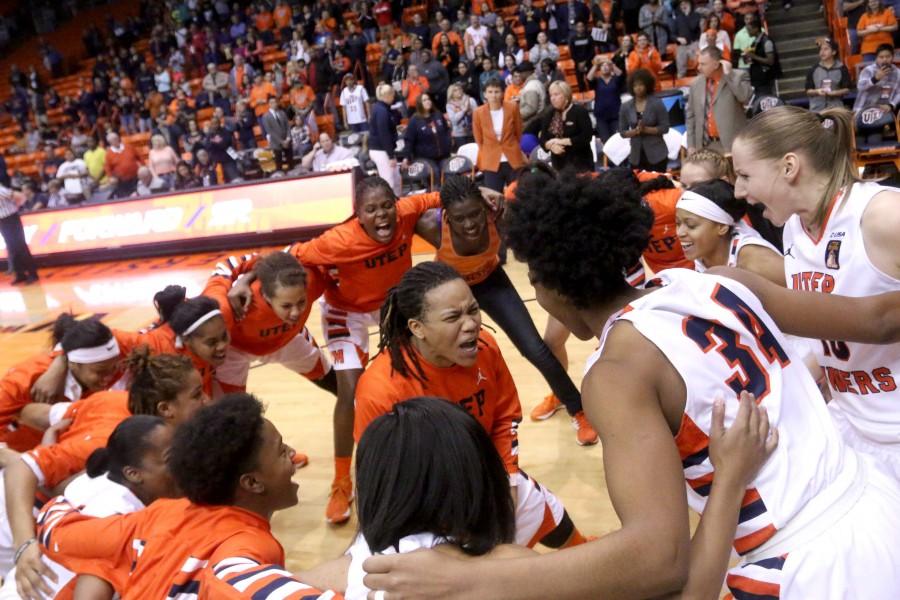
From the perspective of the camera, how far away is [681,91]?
10.8 m

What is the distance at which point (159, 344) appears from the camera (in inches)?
150

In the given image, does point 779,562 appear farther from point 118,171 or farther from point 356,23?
point 356,23

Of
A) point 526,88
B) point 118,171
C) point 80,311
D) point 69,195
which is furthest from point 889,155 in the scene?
point 69,195

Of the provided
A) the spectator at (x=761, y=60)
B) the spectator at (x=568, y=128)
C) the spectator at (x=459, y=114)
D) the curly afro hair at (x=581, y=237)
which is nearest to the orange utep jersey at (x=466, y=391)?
the curly afro hair at (x=581, y=237)

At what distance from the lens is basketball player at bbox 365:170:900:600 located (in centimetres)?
137

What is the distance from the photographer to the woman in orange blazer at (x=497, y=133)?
28.8 ft

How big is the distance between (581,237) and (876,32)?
10.9 metres

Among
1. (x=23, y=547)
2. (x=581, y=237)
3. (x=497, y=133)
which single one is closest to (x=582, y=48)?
(x=497, y=133)

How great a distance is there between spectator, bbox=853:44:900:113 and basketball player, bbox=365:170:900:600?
8.91 m

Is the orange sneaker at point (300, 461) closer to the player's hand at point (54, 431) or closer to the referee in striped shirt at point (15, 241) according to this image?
the player's hand at point (54, 431)

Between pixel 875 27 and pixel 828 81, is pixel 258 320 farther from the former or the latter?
pixel 875 27

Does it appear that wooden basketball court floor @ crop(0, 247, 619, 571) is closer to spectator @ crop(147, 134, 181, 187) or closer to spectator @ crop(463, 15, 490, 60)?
spectator @ crop(147, 134, 181, 187)

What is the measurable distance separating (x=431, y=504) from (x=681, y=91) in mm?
10388

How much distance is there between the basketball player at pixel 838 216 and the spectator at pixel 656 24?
11.1m
